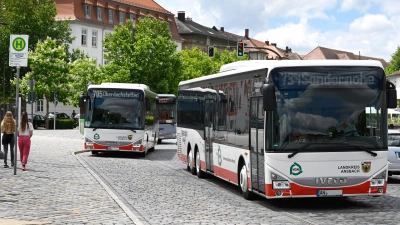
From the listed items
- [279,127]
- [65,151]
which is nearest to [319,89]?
[279,127]

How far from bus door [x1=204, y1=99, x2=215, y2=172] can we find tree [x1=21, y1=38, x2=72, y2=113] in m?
60.8

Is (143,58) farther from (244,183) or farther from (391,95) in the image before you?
(391,95)

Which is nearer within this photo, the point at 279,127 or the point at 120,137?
the point at 279,127

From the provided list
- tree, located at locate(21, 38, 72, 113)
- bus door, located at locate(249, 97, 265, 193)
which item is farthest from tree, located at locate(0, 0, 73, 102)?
bus door, located at locate(249, 97, 265, 193)

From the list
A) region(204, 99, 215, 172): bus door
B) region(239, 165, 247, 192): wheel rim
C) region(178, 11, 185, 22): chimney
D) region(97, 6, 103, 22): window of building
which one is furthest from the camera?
region(178, 11, 185, 22): chimney

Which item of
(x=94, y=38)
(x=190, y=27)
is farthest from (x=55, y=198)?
Answer: (x=190, y=27)

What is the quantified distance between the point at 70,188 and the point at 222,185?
161 inches

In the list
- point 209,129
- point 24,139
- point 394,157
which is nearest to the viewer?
point 209,129

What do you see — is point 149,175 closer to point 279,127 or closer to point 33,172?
point 33,172

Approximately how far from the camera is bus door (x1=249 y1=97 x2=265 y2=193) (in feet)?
50.5

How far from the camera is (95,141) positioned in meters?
33.6

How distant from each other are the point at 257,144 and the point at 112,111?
18.4m

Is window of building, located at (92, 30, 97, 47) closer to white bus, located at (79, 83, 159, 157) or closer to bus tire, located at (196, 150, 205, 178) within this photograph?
white bus, located at (79, 83, 159, 157)

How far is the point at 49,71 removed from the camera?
8338cm
